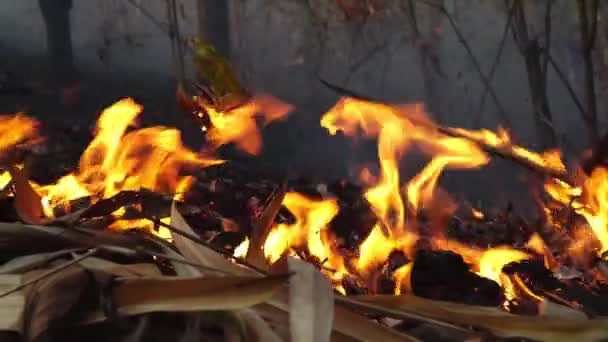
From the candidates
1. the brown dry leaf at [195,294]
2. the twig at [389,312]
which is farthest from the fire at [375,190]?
the brown dry leaf at [195,294]

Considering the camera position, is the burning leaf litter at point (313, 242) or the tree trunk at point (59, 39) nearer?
the burning leaf litter at point (313, 242)

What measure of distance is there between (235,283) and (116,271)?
0.19m

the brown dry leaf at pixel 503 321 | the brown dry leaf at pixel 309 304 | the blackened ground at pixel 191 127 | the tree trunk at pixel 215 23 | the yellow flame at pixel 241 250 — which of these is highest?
the tree trunk at pixel 215 23

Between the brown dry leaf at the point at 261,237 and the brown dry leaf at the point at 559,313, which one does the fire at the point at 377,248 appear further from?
the brown dry leaf at the point at 559,313

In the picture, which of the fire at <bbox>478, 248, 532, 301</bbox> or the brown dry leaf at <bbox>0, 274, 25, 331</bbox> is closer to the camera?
the brown dry leaf at <bbox>0, 274, 25, 331</bbox>

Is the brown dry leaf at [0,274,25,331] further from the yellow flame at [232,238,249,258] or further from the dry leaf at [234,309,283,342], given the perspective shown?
the yellow flame at [232,238,249,258]

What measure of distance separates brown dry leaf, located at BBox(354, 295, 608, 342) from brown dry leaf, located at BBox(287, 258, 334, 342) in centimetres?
9

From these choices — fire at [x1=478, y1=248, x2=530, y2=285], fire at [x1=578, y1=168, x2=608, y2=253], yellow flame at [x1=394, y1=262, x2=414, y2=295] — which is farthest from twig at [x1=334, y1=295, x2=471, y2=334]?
fire at [x1=578, y1=168, x2=608, y2=253]

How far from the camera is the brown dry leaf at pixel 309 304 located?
30.8 inches

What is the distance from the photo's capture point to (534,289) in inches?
55.1

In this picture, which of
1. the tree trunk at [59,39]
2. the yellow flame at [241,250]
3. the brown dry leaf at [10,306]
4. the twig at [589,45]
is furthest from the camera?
the tree trunk at [59,39]

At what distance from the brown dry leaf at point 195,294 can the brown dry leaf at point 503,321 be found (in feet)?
0.62

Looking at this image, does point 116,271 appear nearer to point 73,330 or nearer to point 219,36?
point 73,330

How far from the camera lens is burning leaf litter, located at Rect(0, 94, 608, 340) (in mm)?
836
